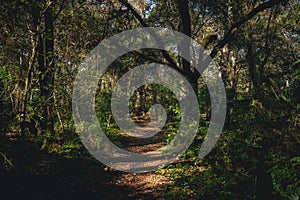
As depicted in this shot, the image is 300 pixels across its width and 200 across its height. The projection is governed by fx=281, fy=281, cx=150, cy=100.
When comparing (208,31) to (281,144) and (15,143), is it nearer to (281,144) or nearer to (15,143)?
(281,144)

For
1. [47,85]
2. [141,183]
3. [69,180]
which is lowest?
[141,183]

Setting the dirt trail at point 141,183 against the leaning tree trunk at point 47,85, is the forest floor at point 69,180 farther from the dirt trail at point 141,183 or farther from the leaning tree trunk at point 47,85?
the leaning tree trunk at point 47,85

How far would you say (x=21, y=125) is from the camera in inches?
231

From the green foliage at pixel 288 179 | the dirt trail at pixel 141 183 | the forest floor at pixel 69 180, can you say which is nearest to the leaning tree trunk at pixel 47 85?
the forest floor at pixel 69 180

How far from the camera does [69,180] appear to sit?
6.82 m

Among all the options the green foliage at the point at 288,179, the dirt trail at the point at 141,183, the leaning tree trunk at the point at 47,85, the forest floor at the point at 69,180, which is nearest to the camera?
the green foliage at the point at 288,179

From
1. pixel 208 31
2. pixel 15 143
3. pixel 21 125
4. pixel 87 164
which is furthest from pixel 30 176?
pixel 208 31

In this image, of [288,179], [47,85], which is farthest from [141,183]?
[288,179]

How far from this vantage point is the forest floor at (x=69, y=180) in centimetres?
522

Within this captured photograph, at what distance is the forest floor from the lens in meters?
5.22

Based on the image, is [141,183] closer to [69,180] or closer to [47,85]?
[69,180]

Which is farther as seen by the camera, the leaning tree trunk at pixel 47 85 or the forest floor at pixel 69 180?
the leaning tree trunk at pixel 47 85

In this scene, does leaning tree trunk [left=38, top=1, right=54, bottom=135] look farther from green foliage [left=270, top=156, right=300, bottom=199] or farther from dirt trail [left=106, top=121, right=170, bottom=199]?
green foliage [left=270, top=156, right=300, bottom=199]

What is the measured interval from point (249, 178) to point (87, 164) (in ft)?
15.5
